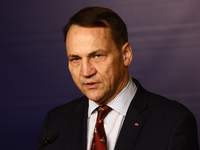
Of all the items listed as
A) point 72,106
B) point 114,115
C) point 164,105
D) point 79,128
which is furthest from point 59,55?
point 164,105

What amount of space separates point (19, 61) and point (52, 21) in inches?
20.2

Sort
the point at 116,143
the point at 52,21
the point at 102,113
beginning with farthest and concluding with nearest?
1. the point at 52,21
2. the point at 102,113
3. the point at 116,143

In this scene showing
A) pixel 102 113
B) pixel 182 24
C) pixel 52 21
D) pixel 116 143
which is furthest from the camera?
pixel 52 21

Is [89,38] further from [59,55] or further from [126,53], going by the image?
[59,55]

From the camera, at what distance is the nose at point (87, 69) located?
76.3 inches

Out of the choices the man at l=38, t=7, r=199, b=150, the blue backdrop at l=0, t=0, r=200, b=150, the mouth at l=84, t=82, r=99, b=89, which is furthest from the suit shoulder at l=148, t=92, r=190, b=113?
the blue backdrop at l=0, t=0, r=200, b=150

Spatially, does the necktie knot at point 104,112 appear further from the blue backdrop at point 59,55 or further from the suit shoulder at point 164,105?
the blue backdrop at point 59,55

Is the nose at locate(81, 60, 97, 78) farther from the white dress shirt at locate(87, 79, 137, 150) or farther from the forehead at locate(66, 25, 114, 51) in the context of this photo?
the white dress shirt at locate(87, 79, 137, 150)

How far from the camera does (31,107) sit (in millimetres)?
3295

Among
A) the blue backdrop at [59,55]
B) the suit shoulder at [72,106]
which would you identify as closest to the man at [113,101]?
the suit shoulder at [72,106]

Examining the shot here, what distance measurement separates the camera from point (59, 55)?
3207 mm

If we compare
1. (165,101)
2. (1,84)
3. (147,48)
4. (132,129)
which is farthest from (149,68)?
(1,84)

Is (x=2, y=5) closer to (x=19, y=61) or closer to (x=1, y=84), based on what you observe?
(x=19, y=61)

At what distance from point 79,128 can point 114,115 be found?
0.27 m
